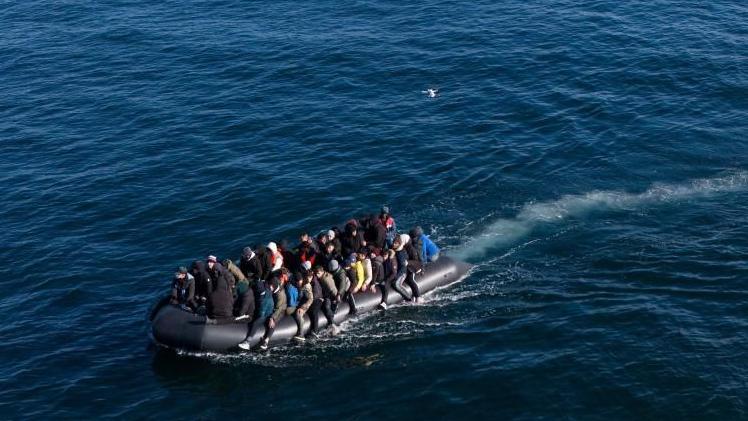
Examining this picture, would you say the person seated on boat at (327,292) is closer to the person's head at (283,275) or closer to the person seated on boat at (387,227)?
the person's head at (283,275)

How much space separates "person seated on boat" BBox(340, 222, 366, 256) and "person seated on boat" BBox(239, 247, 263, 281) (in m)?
3.42

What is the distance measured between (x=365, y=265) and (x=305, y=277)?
2.44 metres

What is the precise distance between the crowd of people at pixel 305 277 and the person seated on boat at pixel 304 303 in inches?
1.4

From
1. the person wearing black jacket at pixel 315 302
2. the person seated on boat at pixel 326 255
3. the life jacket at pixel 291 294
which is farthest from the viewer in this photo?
the person seated on boat at pixel 326 255

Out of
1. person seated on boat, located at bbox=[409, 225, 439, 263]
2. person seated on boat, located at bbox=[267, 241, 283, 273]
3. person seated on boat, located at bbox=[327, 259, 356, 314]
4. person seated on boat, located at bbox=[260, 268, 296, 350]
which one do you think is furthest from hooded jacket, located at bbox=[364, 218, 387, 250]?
person seated on boat, located at bbox=[260, 268, 296, 350]

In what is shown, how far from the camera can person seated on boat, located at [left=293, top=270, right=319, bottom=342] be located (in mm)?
31719

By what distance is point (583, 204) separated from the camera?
40062mm

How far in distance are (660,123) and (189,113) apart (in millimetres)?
26026

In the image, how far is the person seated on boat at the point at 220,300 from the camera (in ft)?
102

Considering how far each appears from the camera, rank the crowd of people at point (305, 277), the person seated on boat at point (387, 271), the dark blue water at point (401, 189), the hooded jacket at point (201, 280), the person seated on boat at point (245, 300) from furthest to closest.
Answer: the person seated on boat at point (387, 271)
the crowd of people at point (305, 277)
the person seated on boat at point (245, 300)
the hooded jacket at point (201, 280)
the dark blue water at point (401, 189)

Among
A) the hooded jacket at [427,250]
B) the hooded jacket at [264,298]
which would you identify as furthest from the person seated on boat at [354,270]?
the hooded jacket at [264,298]

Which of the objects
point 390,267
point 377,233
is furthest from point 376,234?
point 390,267

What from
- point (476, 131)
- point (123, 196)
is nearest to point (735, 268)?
point (476, 131)

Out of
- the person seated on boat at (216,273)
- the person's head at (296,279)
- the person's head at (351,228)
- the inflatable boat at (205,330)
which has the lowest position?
the inflatable boat at (205,330)
